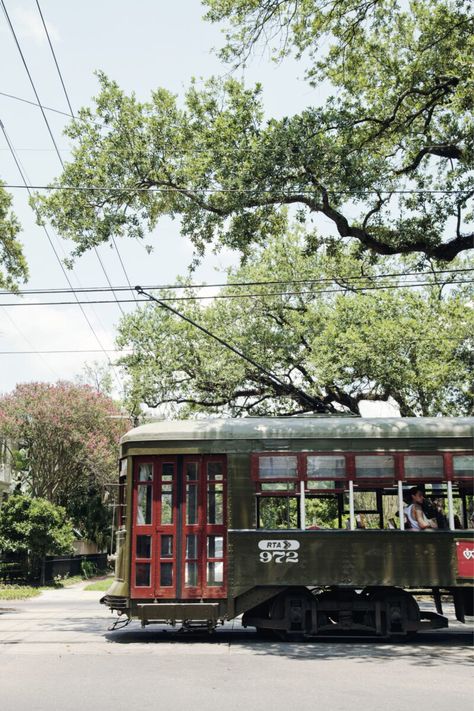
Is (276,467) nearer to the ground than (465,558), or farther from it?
farther from it

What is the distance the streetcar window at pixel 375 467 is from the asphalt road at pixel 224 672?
253 cm

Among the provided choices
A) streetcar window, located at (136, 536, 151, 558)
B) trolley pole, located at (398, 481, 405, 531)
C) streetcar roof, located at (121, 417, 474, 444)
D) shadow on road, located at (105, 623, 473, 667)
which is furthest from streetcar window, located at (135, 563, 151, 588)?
trolley pole, located at (398, 481, 405, 531)

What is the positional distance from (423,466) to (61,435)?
2311 centimetres

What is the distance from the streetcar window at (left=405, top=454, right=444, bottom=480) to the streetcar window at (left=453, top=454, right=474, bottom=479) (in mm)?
219

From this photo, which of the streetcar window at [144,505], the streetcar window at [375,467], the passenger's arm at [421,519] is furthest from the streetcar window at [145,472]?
the passenger's arm at [421,519]

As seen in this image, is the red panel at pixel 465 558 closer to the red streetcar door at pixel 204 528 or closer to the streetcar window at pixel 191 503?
the red streetcar door at pixel 204 528

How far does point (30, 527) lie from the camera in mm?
25734

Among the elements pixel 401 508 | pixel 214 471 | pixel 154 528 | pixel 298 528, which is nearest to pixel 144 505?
pixel 154 528

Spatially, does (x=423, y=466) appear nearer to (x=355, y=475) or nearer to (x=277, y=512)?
(x=355, y=475)

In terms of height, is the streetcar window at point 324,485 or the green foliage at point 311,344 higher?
the green foliage at point 311,344

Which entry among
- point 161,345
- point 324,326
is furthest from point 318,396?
point 161,345

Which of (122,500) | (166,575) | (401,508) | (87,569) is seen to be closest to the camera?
(401,508)

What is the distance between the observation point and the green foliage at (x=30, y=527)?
25812 millimetres

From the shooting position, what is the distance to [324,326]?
26000mm
